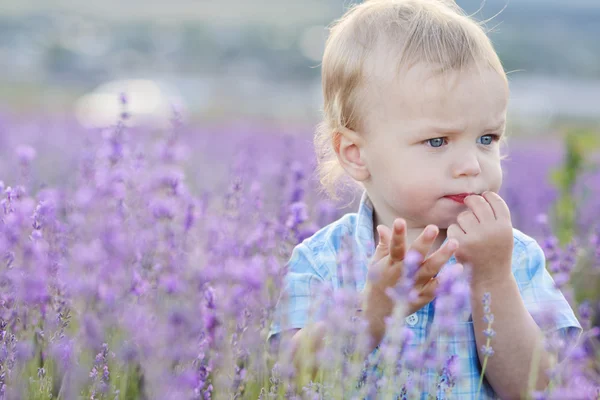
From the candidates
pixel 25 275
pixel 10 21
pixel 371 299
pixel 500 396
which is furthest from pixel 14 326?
pixel 10 21

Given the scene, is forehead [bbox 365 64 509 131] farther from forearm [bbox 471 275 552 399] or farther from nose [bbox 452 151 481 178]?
forearm [bbox 471 275 552 399]

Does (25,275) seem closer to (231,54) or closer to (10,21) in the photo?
(231,54)

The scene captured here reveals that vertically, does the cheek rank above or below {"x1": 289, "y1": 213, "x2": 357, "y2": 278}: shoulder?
above

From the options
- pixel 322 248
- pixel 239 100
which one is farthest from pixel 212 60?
pixel 322 248

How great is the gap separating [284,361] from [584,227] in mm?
3539

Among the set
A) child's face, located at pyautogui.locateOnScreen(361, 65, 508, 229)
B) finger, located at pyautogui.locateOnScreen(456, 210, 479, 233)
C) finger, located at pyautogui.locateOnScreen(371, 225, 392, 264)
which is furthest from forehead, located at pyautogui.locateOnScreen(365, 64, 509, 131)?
finger, located at pyautogui.locateOnScreen(371, 225, 392, 264)

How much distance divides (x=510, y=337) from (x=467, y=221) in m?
0.31

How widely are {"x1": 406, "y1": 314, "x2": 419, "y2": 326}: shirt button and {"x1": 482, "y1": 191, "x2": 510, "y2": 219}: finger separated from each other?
1.20 feet

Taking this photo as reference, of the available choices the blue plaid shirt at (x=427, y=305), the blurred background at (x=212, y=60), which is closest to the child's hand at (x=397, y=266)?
the blue plaid shirt at (x=427, y=305)

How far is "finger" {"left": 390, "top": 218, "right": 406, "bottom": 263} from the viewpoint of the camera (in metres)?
1.91

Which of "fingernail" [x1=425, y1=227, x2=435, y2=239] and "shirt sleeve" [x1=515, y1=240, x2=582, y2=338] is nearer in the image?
"fingernail" [x1=425, y1=227, x2=435, y2=239]

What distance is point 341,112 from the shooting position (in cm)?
248

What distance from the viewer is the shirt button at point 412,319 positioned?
7.62 feet

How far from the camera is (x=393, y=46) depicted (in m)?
2.33
